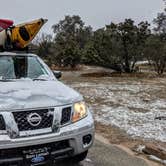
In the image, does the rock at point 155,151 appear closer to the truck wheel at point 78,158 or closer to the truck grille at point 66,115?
the truck wheel at point 78,158

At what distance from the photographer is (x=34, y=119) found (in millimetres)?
4273

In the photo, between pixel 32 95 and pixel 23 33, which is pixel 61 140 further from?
pixel 23 33

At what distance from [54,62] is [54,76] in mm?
28348

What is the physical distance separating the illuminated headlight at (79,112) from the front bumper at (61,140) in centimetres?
5

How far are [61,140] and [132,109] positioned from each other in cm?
602

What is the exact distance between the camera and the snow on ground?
25.8 ft

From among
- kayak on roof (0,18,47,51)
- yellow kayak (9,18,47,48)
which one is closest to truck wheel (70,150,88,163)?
kayak on roof (0,18,47,51)

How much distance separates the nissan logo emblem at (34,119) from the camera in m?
4.25

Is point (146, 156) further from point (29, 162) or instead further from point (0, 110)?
point (0, 110)

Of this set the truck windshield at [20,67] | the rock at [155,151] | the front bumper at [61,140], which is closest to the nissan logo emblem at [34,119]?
the front bumper at [61,140]

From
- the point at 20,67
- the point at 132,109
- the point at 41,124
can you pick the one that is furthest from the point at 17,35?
the point at 41,124

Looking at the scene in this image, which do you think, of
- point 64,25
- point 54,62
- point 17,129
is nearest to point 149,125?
point 17,129

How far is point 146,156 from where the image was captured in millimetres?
6066

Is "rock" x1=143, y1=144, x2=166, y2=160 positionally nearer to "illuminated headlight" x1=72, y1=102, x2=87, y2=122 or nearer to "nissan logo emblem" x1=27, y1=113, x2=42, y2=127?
"illuminated headlight" x1=72, y1=102, x2=87, y2=122
